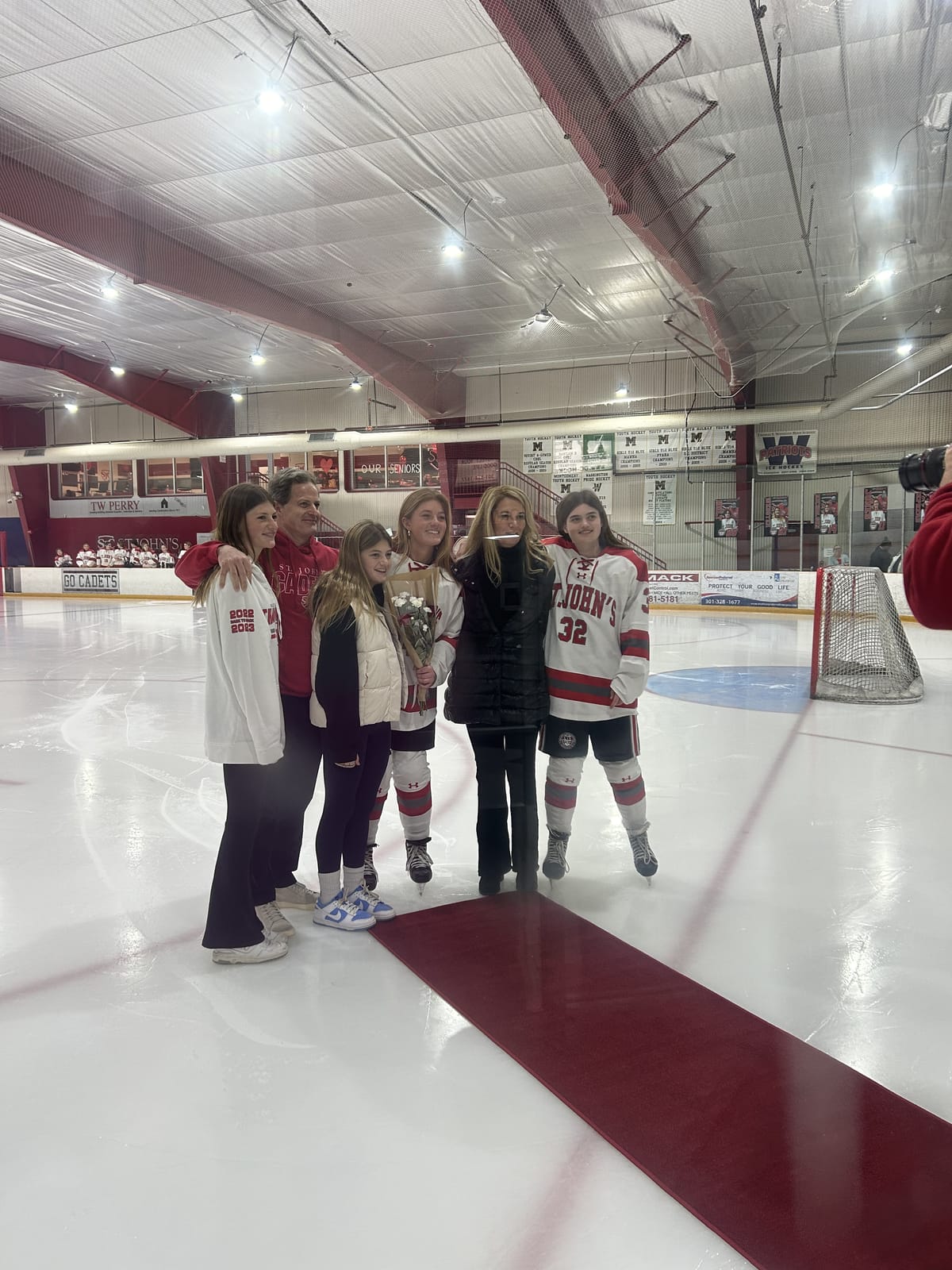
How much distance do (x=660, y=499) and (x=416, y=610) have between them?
9.35 ft

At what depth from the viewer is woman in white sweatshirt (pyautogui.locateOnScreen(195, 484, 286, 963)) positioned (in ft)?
7.08

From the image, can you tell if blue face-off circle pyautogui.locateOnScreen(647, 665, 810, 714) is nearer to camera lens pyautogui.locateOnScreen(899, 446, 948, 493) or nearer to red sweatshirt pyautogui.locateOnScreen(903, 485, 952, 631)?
camera lens pyautogui.locateOnScreen(899, 446, 948, 493)

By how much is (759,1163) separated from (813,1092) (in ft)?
0.88

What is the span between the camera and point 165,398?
4207 millimetres

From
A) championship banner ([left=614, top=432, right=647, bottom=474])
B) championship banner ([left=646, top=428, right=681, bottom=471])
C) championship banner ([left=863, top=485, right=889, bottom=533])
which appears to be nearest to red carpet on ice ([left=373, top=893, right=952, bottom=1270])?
championship banner ([left=614, top=432, right=647, bottom=474])

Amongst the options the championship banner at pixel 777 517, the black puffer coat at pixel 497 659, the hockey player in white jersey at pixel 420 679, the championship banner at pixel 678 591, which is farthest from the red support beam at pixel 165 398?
the championship banner at pixel 777 517

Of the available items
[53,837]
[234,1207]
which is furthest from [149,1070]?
[53,837]

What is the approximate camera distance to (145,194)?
8.16 m

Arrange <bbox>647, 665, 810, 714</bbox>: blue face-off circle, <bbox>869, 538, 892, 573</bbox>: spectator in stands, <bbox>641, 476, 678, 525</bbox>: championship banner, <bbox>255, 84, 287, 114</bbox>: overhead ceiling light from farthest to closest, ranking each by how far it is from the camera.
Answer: <bbox>869, 538, 892, 573</bbox>: spectator in stands
<bbox>255, 84, 287, 114</bbox>: overhead ceiling light
<bbox>647, 665, 810, 714</bbox>: blue face-off circle
<bbox>641, 476, 678, 525</bbox>: championship banner

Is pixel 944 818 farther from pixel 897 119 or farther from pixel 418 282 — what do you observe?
pixel 418 282

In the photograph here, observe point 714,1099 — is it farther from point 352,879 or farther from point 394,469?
point 394,469

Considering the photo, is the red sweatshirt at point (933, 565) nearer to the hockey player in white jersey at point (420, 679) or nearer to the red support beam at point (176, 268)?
the hockey player in white jersey at point (420, 679)

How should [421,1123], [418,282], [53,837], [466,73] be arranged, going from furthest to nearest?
[418,282], [466,73], [53,837], [421,1123]

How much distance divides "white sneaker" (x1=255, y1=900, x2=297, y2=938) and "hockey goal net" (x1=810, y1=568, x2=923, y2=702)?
4.79 meters
